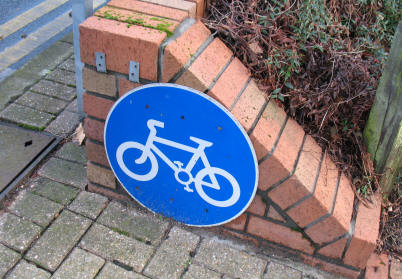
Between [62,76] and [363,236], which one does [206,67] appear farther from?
[62,76]

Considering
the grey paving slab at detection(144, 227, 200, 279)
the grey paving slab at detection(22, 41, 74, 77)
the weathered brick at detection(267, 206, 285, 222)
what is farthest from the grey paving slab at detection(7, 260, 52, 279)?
the grey paving slab at detection(22, 41, 74, 77)

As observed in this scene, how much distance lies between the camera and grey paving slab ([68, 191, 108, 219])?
253cm

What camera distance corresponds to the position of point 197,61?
2.04m

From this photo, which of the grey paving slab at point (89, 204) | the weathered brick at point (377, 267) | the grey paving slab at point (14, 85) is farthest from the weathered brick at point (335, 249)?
the grey paving slab at point (14, 85)

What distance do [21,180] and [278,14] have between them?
189cm

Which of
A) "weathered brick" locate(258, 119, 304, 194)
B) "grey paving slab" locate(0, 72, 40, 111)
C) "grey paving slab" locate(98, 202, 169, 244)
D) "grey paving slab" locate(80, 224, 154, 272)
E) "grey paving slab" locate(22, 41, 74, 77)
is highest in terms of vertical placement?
"weathered brick" locate(258, 119, 304, 194)

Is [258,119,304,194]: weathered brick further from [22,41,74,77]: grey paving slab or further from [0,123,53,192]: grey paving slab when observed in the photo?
[22,41,74,77]: grey paving slab

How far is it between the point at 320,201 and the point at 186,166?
28.1 inches

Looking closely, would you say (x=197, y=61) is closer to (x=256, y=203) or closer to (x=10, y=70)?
(x=256, y=203)

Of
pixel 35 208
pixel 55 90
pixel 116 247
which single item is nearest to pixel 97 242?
pixel 116 247

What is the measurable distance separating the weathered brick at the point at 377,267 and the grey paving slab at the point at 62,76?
2.67 meters

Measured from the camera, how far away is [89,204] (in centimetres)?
258

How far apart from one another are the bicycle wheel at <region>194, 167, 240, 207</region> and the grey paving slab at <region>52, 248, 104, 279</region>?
0.65 meters

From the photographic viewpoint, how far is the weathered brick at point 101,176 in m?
2.55
